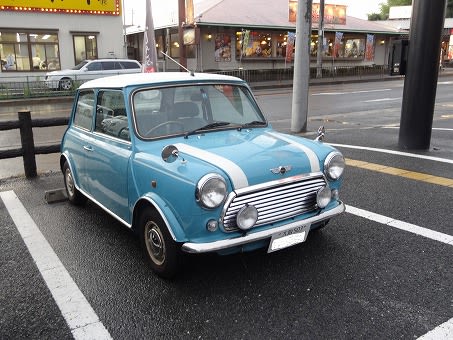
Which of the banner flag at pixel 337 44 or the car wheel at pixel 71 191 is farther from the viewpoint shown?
the banner flag at pixel 337 44

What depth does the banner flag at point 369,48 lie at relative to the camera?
37.5 metres

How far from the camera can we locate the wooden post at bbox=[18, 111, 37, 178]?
7.15 metres

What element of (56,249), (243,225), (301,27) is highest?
(301,27)

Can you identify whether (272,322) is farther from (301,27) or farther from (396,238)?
(301,27)

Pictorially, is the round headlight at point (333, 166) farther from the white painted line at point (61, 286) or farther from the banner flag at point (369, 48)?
the banner flag at point (369, 48)

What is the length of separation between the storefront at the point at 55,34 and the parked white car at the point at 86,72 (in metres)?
4.52

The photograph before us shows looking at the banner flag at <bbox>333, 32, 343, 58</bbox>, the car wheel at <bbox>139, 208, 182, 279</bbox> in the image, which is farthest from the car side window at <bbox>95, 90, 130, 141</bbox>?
the banner flag at <bbox>333, 32, 343, 58</bbox>

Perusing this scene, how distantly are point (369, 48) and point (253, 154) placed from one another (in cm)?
3791

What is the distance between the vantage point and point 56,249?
456cm

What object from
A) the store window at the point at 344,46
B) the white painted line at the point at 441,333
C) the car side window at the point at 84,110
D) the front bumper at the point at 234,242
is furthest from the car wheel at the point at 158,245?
the store window at the point at 344,46

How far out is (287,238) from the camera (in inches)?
146

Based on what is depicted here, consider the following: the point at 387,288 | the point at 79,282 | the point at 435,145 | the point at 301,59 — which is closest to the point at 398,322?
the point at 387,288

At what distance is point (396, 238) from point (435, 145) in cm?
541

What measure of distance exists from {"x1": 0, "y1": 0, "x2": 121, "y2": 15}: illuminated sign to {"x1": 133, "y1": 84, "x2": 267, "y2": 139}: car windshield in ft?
80.5
